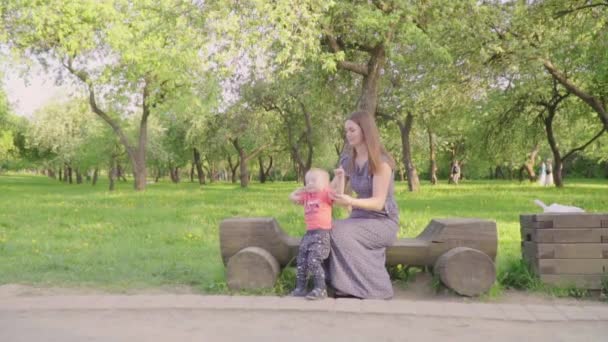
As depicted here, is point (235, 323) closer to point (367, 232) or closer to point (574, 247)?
point (367, 232)

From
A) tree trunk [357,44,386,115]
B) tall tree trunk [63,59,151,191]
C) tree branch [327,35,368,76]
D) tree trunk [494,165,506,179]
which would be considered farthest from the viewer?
tree trunk [494,165,506,179]

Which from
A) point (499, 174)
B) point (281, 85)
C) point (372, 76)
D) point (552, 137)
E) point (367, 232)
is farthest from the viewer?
point (499, 174)

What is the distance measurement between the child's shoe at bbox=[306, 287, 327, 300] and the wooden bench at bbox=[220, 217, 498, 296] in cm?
55

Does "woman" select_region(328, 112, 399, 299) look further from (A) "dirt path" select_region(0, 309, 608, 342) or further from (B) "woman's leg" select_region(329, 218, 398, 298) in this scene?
(A) "dirt path" select_region(0, 309, 608, 342)

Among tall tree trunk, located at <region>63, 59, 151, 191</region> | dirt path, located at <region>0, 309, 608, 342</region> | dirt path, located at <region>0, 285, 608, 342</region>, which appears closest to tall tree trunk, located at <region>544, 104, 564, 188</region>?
tall tree trunk, located at <region>63, 59, 151, 191</region>

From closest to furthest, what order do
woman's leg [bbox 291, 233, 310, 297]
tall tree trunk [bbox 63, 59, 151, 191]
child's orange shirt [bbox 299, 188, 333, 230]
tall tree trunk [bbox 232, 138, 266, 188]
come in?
child's orange shirt [bbox 299, 188, 333, 230] < woman's leg [bbox 291, 233, 310, 297] < tall tree trunk [bbox 63, 59, 151, 191] < tall tree trunk [bbox 232, 138, 266, 188]

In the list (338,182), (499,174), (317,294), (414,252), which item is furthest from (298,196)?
(499,174)

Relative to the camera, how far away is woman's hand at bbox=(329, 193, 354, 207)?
6090 mm

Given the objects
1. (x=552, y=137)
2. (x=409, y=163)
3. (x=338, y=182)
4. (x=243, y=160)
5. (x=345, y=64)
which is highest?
(x=345, y=64)

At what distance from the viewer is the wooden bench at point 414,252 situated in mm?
6348

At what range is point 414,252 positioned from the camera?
6605 millimetres

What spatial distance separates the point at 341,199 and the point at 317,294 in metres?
0.89

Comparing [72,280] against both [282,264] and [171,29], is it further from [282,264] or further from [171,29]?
[171,29]

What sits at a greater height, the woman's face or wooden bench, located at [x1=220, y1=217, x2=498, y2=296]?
the woman's face
